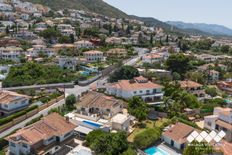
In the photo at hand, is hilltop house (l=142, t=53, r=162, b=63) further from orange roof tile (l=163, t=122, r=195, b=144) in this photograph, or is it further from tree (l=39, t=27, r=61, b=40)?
orange roof tile (l=163, t=122, r=195, b=144)

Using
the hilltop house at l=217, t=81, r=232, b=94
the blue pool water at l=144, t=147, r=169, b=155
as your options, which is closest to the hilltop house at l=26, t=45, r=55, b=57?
the hilltop house at l=217, t=81, r=232, b=94

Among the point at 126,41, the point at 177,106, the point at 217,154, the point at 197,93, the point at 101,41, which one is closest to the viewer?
the point at 217,154

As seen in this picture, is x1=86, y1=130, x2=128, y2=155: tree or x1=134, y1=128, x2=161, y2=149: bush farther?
x1=134, y1=128, x2=161, y2=149: bush

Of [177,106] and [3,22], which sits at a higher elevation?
[3,22]

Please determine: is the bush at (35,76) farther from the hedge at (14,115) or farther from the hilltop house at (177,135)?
the hilltop house at (177,135)

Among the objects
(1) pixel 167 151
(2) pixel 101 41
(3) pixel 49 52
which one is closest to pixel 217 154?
(1) pixel 167 151

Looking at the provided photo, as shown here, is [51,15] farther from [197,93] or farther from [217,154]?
[217,154]
